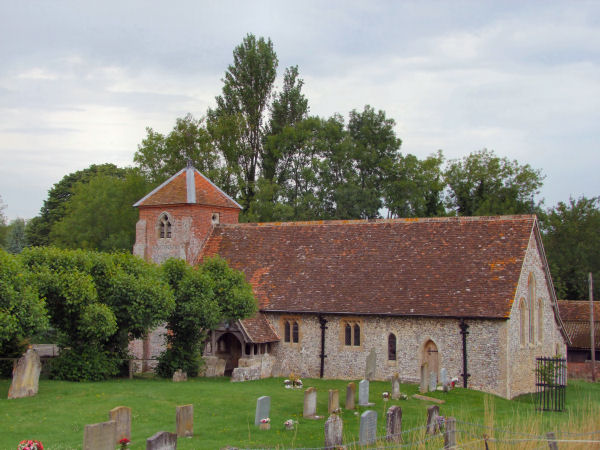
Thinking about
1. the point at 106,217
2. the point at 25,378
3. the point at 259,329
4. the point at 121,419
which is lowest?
the point at 121,419

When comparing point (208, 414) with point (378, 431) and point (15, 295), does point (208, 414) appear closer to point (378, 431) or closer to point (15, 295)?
point (378, 431)

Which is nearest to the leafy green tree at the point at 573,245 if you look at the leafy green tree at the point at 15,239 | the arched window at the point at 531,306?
the arched window at the point at 531,306

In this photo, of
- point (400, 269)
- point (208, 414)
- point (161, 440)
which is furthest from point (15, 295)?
point (400, 269)

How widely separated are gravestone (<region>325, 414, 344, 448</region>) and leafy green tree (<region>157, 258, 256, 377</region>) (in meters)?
14.4

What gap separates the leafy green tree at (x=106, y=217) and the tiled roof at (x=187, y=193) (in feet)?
66.2

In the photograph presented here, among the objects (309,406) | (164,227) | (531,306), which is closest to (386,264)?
(531,306)

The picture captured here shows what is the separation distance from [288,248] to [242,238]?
3.06 metres

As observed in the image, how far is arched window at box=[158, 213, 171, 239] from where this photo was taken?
128 ft

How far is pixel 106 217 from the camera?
63.8 m

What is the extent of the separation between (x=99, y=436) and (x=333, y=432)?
5.68 metres

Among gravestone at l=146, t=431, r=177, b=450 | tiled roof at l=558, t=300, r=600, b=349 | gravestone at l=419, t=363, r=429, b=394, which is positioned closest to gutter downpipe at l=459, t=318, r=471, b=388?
gravestone at l=419, t=363, r=429, b=394

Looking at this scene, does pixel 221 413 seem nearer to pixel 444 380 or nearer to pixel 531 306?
pixel 444 380

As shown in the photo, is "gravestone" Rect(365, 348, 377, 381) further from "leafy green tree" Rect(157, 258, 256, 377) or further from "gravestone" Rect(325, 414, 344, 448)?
"gravestone" Rect(325, 414, 344, 448)

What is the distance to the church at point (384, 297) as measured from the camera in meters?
30.6
